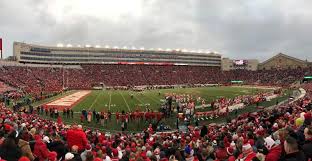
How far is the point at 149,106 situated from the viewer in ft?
122

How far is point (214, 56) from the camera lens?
145125mm

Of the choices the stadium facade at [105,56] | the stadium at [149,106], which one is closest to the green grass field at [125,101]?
the stadium at [149,106]

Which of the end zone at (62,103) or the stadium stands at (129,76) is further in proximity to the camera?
the stadium stands at (129,76)

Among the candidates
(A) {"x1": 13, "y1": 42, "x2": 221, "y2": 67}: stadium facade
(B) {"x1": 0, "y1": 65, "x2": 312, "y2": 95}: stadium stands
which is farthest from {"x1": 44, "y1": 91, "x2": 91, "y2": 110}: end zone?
(A) {"x1": 13, "y1": 42, "x2": 221, "y2": 67}: stadium facade

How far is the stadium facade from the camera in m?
103

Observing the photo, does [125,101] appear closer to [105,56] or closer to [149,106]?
[149,106]

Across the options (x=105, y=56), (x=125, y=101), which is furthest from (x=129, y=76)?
(x=125, y=101)

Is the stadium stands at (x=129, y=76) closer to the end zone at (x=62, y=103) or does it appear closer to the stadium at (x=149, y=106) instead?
the stadium at (x=149, y=106)

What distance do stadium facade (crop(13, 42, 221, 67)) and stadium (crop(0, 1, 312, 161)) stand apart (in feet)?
1.10

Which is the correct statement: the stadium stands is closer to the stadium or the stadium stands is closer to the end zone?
the stadium

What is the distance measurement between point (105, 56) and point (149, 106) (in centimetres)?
8667

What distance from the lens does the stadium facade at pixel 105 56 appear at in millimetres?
102775

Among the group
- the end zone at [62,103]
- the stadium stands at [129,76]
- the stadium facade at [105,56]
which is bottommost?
the end zone at [62,103]

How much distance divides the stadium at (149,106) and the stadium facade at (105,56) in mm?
335
